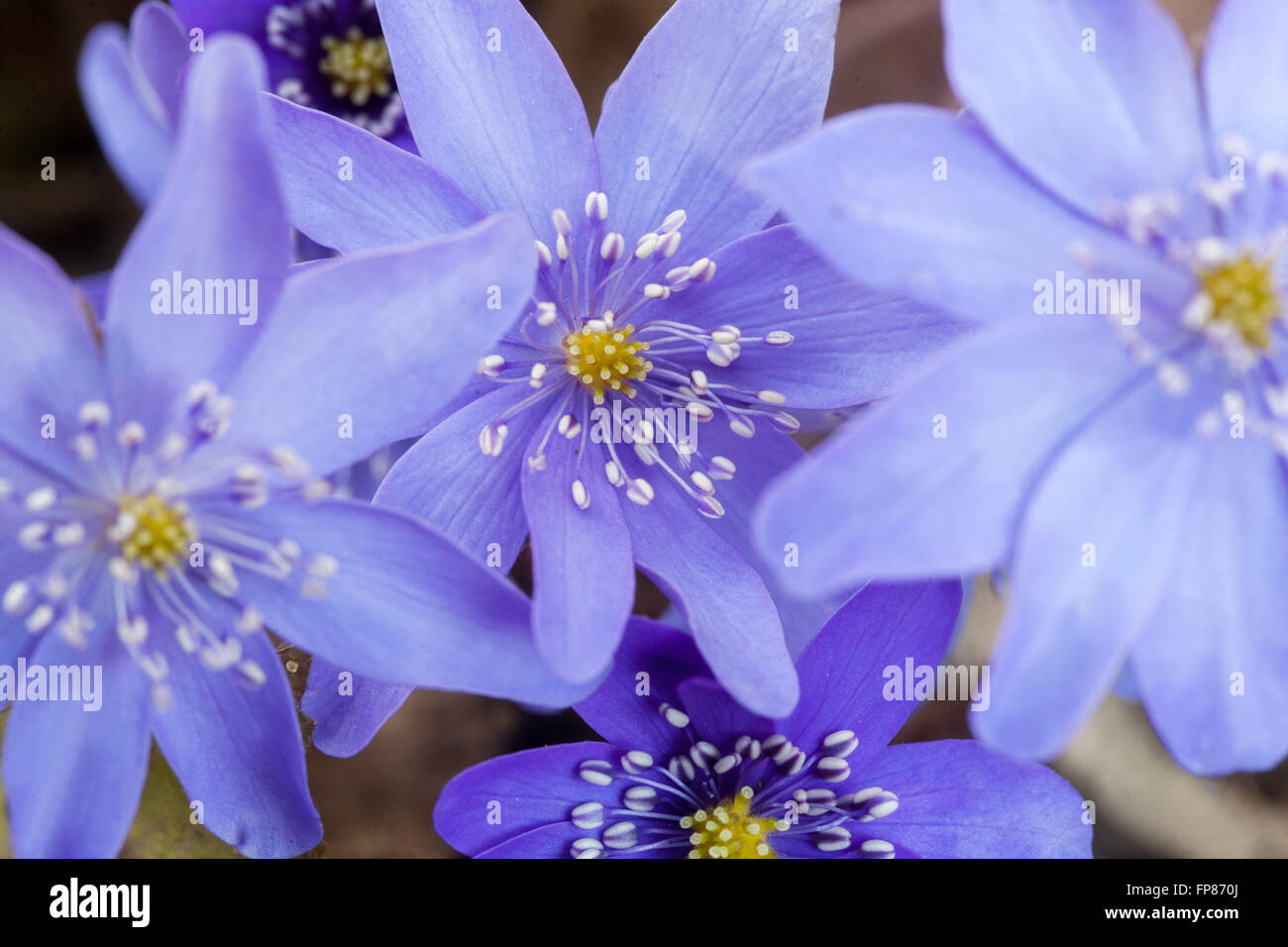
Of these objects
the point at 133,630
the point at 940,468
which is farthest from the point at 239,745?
the point at 940,468

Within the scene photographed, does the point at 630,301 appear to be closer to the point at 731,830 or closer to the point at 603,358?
the point at 603,358

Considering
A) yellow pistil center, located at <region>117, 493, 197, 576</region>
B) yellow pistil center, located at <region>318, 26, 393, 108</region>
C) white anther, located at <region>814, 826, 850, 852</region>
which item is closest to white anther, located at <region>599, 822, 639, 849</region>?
white anther, located at <region>814, 826, 850, 852</region>

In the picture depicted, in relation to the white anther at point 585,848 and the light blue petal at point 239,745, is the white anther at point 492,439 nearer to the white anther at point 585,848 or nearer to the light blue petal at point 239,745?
the light blue petal at point 239,745

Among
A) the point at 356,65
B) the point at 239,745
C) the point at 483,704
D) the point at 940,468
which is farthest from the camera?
the point at 483,704

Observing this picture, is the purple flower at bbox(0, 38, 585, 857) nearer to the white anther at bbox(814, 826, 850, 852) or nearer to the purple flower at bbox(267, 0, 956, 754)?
the purple flower at bbox(267, 0, 956, 754)

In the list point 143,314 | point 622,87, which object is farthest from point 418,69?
point 143,314
